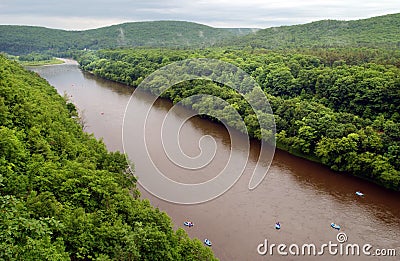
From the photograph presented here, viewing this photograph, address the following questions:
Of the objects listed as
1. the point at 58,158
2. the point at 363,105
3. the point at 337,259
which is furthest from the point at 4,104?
the point at 363,105

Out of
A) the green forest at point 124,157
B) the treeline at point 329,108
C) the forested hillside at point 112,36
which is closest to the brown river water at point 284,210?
the treeline at point 329,108

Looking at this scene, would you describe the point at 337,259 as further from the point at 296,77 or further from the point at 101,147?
the point at 296,77

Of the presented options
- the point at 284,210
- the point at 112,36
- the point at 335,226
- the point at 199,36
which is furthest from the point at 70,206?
the point at 112,36

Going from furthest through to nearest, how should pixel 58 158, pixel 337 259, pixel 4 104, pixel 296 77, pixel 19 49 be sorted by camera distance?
pixel 19 49 → pixel 296 77 → pixel 337 259 → pixel 4 104 → pixel 58 158

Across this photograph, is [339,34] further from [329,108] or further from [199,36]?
[199,36]

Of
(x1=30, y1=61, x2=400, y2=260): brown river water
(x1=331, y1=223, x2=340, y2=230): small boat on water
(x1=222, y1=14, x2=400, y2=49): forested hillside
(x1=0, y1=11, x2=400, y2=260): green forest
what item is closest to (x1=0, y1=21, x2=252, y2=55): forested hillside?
(x1=222, y1=14, x2=400, y2=49): forested hillside
